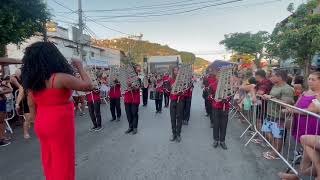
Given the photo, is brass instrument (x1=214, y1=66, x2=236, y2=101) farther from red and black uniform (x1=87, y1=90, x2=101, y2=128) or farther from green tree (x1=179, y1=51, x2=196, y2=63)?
red and black uniform (x1=87, y1=90, x2=101, y2=128)

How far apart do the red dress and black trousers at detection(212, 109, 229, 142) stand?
4486mm

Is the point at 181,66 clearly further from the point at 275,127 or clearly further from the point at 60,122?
the point at 60,122

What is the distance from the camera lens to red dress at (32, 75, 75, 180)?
309cm

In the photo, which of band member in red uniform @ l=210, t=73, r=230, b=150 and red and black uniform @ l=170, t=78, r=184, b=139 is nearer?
band member in red uniform @ l=210, t=73, r=230, b=150

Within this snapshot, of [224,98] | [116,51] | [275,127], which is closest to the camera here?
[275,127]

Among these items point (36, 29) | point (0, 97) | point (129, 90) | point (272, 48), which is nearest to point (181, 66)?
point (129, 90)

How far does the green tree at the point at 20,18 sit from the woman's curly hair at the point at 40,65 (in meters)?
9.29

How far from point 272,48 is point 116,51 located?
37758mm

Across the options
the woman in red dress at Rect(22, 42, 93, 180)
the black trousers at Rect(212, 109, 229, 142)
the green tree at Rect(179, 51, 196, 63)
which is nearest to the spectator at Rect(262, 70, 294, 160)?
the black trousers at Rect(212, 109, 229, 142)

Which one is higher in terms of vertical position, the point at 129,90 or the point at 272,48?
the point at 272,48

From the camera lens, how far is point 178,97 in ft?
26.0

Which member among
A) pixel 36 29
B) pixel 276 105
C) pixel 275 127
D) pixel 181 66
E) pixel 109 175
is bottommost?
pixel 109 175

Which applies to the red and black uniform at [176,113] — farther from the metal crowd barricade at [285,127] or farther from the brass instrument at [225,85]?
the metal crowd barricade at [285,127]

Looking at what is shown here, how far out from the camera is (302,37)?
20.6 meters
